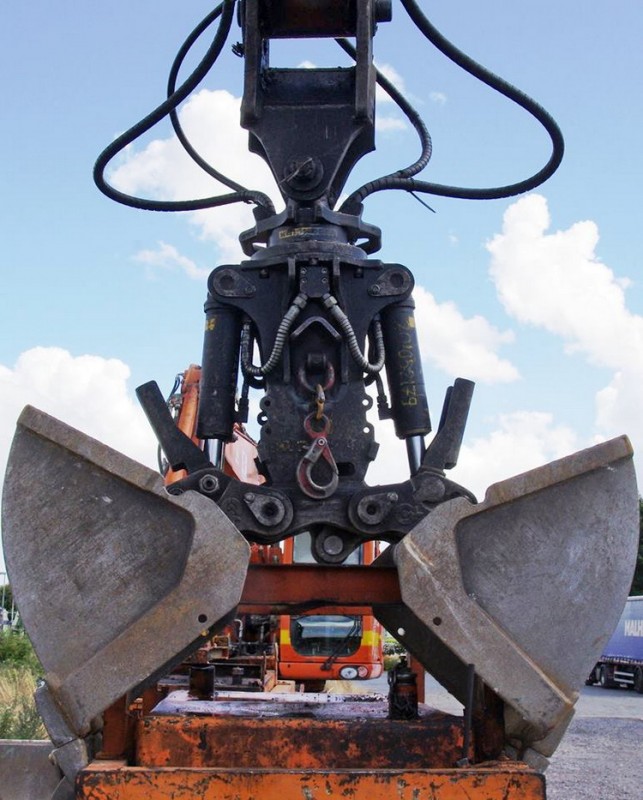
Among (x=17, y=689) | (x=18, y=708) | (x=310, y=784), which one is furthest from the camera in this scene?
(x=17, y=689)

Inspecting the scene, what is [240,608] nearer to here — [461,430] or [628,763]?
[461,430]

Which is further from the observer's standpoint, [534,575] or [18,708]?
[18,708]

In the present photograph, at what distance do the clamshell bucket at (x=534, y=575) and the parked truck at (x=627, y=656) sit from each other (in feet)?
76.7

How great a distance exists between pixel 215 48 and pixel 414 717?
2.89 metres

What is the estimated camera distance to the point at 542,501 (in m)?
3.45

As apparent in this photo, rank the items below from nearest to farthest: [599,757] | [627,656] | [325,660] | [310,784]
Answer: [310,784]
[325,660]
[599,757]
[627,656]

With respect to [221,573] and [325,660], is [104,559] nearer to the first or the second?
[221,573]

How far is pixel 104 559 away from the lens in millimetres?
3377

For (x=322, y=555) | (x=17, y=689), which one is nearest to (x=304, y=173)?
(x=322, y=555)

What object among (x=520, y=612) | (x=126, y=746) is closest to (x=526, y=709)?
(x=520, y=612)

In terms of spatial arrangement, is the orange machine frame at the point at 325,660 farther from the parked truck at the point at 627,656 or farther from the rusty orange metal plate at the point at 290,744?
the parked truck at the point at 627,656

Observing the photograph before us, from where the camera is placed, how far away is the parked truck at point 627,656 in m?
26.5

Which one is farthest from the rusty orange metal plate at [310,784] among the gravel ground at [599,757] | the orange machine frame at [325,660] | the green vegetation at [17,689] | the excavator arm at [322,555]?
the orange machine frame at [325,660]

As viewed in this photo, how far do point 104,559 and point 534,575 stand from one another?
1.36 metres
